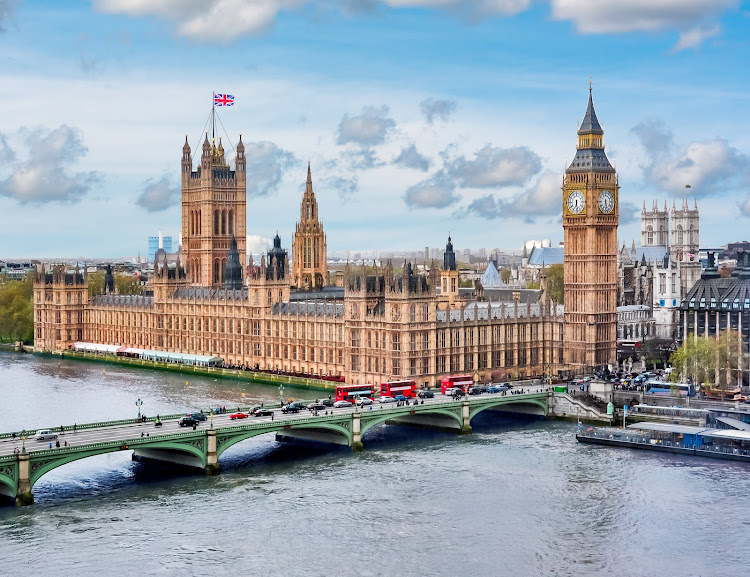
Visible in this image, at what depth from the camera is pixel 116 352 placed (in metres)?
170

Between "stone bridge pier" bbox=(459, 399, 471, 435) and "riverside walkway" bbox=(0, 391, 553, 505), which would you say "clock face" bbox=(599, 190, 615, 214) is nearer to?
"riverside walkway" bbox=(0, 391, 553, 505)

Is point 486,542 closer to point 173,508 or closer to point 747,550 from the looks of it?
point 747,550

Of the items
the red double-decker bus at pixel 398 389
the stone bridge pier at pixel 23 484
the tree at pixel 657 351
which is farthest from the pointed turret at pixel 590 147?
the stone bridge pier at pixel 23 484

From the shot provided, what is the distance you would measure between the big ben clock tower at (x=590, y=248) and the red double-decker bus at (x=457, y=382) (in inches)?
676

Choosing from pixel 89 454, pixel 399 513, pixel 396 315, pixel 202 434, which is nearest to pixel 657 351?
pixel 396 315

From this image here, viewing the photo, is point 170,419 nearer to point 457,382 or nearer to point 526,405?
point 457,382

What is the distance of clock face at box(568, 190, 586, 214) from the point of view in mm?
128250

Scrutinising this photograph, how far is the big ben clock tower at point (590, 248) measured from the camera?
5034 inches

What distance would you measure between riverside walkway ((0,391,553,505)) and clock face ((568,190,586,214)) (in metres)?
27.8

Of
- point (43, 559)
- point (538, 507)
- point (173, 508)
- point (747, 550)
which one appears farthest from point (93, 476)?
point (747, 550)

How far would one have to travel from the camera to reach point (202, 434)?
8362 centimetres

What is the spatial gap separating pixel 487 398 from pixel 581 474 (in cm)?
2088

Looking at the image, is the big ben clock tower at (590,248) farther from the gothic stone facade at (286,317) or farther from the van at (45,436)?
the van at (45,436)

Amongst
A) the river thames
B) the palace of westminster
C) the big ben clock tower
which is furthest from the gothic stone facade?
the river thames
